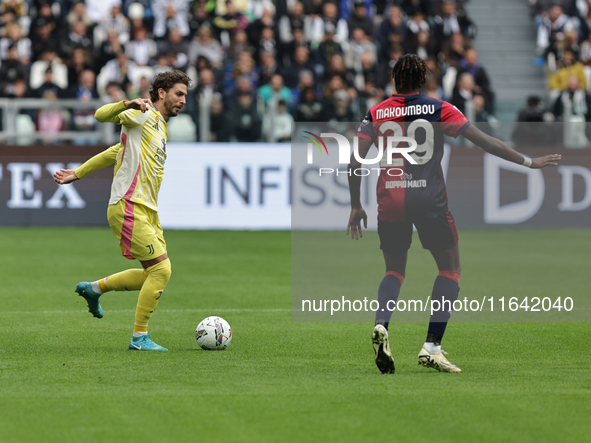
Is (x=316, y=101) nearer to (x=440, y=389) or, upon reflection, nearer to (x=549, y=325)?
(x=549, y=325)

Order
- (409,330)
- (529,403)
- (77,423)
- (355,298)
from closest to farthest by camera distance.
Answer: (77,423) < (529,403) < (409,330) < (355,298)

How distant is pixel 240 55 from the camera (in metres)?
19.8

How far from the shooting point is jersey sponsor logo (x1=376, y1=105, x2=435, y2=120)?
20.4 ft

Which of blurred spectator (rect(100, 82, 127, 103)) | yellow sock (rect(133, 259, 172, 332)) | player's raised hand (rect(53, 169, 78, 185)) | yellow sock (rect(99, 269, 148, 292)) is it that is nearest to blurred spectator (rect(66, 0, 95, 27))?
blurred spectator (rect(100, 82, 127, 103))

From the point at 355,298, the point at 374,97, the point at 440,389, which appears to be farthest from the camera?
the point at 374,97

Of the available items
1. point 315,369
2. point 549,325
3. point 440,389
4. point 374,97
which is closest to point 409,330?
point 549,325

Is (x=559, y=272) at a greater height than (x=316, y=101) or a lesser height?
lesser

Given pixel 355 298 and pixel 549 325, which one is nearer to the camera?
pixel 549 325

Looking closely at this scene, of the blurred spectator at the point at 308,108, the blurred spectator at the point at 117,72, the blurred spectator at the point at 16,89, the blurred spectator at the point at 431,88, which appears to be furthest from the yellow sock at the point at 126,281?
the blurred spectator at the point at 431,88

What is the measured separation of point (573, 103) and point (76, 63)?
34.0 ft

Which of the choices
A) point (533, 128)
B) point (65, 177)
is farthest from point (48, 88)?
point (65, 177)

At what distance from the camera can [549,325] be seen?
8.64 metres

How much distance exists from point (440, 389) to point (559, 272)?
7323 mm

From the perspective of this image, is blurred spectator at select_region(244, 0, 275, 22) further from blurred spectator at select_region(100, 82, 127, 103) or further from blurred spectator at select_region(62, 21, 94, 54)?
blurred spectator at select_region(100, 82, 127, 103)
